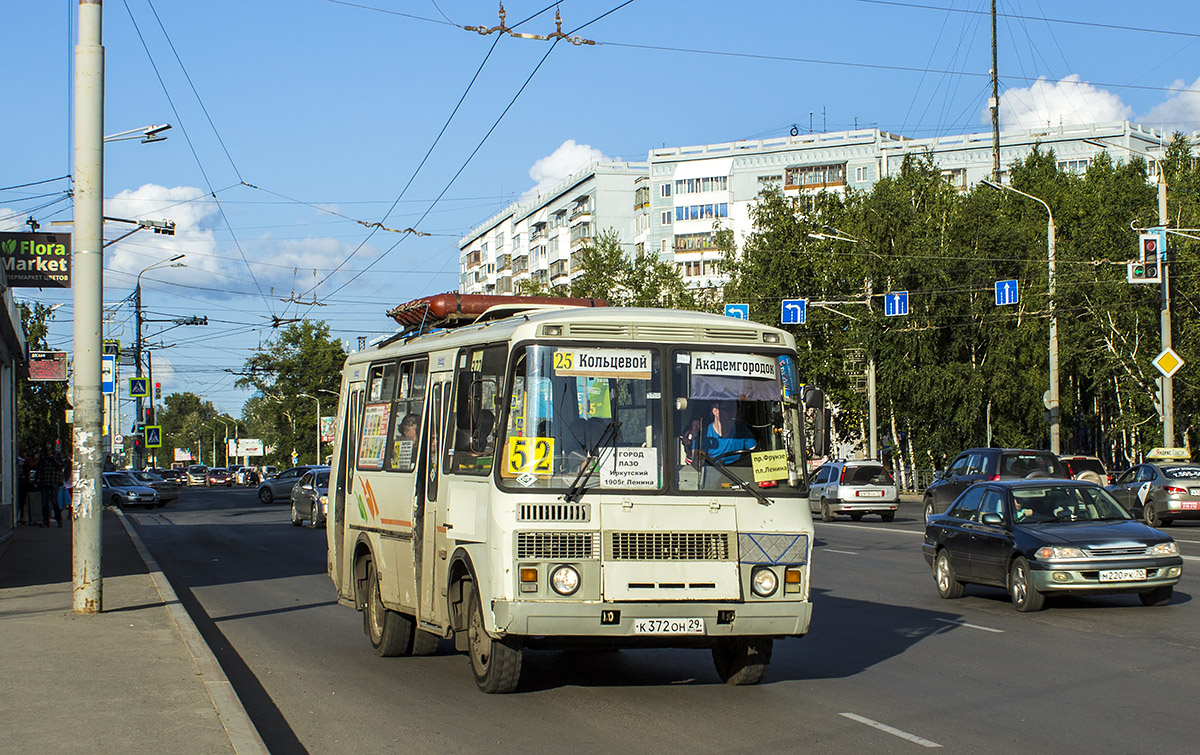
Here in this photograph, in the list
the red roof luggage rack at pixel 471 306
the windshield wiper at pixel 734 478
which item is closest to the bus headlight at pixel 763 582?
the windshield wiper at pixel 734 478

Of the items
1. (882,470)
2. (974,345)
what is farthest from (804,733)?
(974,345)

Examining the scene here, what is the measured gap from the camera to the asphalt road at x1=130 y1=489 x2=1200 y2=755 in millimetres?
8117

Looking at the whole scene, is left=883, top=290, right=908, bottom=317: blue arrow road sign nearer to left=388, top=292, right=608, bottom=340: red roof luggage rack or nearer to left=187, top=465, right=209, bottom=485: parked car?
left=388, top=292, right=608, bottom=340: red roof luggage rack

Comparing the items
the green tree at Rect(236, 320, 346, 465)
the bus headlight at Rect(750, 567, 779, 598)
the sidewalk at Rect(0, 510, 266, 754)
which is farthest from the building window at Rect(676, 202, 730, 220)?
the bus headlight at Rect(750, 567, 779, 598)

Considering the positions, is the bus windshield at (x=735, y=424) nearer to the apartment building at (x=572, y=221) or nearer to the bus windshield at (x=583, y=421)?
the bus windshield at (x=583, y=421)

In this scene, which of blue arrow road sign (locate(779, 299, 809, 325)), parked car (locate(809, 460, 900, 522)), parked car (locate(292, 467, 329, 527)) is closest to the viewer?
parked car (locate(292, 467, 329, 527))

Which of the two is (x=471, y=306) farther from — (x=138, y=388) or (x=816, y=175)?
(x=816, y=175)

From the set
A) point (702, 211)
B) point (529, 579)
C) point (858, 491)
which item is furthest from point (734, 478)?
point (702, 211)

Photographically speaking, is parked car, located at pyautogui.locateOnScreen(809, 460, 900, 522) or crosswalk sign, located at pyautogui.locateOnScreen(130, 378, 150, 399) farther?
crosswalk sign, located at pyautogui.locateOnScreen(130, 378, 150, 399)

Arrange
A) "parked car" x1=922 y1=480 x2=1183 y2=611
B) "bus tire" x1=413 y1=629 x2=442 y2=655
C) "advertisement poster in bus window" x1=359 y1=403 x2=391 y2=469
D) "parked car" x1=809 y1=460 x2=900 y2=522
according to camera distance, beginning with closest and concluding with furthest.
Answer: "bus tire" x1=413 y1=629 x2=442 y2=655, "advertisement poster in bus window" x1=359 y1=403 x2=391 y2=469, "parked car" x1=922 y1=480 x2=1183 y2=611, "parked car" x1=809 y1=460 x2=900 y2=522

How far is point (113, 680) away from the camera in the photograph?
982 centimetres

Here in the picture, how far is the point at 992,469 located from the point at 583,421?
21.9 metres

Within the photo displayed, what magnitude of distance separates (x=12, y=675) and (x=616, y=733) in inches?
189

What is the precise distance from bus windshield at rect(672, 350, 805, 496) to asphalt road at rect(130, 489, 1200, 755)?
1.52m
